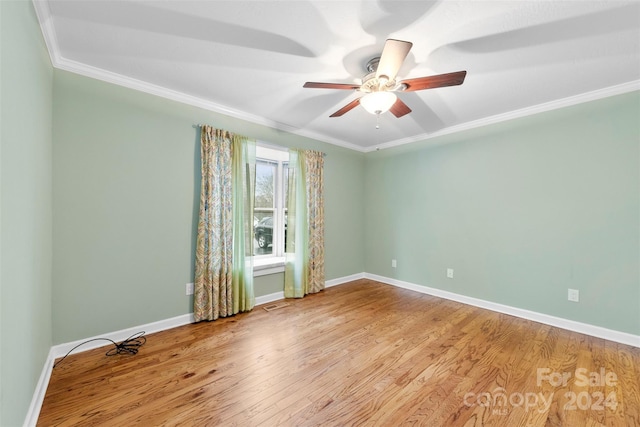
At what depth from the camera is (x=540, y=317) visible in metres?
2.93

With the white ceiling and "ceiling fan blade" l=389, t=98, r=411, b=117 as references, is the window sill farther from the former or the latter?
"ceiling fan blade" l=389, t=98, r=411, b=117

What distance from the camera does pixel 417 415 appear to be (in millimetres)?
1569

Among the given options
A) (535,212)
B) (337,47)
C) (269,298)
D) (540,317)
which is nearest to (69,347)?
(269,298)

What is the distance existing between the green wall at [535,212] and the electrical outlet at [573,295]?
0.04m

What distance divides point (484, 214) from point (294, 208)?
264cm

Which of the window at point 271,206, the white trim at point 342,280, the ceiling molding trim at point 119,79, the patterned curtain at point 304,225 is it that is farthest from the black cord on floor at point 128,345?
the white trim at point 342,280

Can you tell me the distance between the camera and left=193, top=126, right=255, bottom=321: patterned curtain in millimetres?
2834

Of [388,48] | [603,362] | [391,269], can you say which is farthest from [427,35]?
[391,269]

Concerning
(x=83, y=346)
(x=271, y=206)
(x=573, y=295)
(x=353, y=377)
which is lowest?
(x=353, y=377)

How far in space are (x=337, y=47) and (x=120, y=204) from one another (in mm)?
2413

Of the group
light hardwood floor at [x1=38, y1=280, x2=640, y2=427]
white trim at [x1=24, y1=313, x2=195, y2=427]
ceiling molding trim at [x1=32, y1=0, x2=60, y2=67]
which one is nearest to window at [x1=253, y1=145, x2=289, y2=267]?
light hardwood floor at [x1=38, y1=280, x2=640, y2=427]

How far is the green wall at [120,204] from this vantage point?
→ 7.09 ft

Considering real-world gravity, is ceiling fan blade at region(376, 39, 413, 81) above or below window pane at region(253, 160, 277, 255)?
above

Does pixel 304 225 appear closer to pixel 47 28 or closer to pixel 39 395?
pixel 39 395
